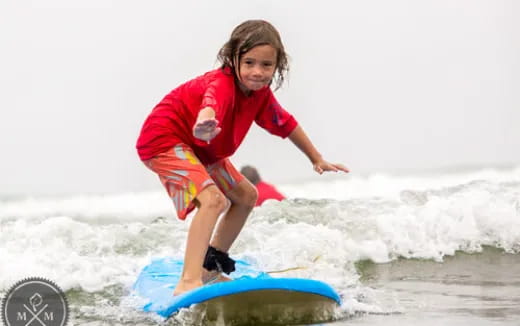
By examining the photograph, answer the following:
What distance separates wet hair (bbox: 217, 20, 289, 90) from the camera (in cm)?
282

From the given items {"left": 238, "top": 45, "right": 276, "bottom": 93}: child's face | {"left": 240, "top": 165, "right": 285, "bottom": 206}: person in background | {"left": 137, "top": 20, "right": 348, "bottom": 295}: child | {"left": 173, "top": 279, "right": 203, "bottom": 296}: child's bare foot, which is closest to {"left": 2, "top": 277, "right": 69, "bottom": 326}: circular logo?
{"left": 173, "top": 279, "right": 203, "bottom": 296}: child's bare foot

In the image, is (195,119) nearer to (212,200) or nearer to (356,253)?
(212,200)

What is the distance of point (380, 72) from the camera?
509 inches

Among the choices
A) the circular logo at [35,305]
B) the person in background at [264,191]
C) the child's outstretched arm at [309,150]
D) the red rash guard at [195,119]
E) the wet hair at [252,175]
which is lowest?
the person in background at [264,191]

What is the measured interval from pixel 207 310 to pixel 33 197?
330 inches

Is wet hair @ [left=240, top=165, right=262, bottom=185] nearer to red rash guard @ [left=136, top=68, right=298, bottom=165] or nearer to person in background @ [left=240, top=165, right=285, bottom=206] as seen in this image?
person in background @ [left=240, top=165, right=285, bottom=206]

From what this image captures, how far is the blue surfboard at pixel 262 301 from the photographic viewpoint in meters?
2.64

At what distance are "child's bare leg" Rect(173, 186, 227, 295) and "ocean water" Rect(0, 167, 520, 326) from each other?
14 cm

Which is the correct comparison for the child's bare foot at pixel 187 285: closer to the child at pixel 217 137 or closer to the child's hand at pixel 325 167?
the child at pixel 217 137

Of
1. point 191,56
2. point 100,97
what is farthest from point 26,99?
point 191,56

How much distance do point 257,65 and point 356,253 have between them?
5.52ft

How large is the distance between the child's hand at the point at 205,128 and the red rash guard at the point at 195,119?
0.30m

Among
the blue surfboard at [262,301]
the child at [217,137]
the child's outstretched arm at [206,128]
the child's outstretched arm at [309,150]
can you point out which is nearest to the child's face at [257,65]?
the child at [217,137]

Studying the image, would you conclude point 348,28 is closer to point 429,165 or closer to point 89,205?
point 429,165
